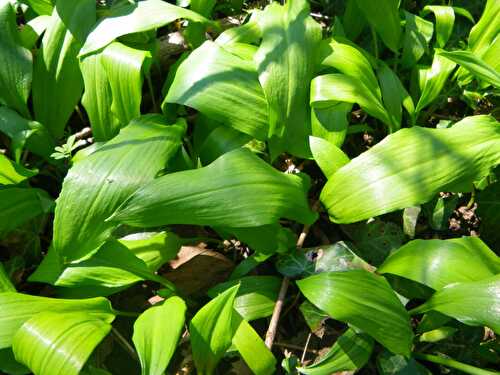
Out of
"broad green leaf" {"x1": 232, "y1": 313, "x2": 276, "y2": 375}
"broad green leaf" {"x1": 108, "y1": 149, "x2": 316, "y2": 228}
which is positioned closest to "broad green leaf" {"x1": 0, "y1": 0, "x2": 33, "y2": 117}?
"broad green leaf" {"x1": 108, "y1": 149, "x2": 316, "y2": 228}

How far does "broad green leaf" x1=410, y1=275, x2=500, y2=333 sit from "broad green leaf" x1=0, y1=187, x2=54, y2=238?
1.01 metres

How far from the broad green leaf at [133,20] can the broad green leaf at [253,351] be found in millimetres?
822

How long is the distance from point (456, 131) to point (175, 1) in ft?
3.55

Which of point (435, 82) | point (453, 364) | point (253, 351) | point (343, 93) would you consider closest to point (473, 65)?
point (435, 82)

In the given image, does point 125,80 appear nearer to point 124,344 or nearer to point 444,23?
point 124,344

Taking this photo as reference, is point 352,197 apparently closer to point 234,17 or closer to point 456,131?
point 456,131

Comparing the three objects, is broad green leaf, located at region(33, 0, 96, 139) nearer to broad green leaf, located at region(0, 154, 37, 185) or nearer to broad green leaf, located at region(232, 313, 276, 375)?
broad green leaf, located at region(0, 154, 37, 185)

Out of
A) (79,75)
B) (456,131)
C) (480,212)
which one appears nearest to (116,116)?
(79,75)

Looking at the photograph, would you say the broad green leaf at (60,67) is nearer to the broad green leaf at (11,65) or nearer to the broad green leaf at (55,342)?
the broad green leaf at (11,65)

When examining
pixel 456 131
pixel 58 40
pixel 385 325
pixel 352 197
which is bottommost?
pixel 385 325

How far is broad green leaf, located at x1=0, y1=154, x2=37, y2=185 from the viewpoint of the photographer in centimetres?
144

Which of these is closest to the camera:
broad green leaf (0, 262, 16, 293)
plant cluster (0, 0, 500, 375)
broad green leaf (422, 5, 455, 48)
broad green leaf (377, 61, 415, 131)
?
plant cluster (0, 0, 500, 375)

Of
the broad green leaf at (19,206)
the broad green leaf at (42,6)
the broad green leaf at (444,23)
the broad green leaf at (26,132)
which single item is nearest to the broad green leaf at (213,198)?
the broad green leaf at (19,206)

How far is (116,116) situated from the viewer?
154 centimetres
